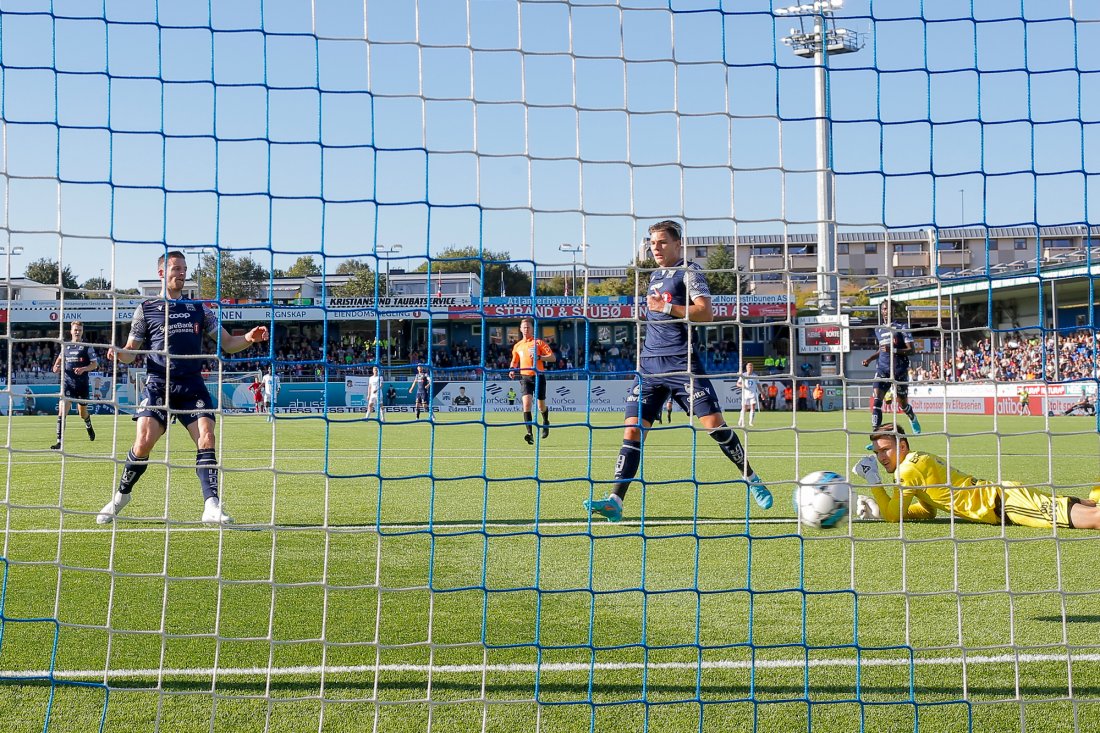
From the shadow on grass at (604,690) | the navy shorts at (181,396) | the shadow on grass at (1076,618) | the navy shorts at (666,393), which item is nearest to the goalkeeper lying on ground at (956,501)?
the navy shorts at (666,393)

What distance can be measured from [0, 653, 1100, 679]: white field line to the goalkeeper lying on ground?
8.78ft

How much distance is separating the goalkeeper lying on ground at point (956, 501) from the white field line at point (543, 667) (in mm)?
2677

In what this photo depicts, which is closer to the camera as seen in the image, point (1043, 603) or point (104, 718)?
point (104, 718)

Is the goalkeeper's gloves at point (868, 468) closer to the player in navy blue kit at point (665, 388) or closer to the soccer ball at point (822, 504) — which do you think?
the player in navy blue kit at point (665, 388)

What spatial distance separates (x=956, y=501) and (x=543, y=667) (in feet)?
14.9

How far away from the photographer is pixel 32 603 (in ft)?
15.9

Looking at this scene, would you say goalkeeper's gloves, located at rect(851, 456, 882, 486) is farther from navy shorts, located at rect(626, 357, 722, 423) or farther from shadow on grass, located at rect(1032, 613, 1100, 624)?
shadow on grass, located at rect(1032, 613, 1100, 624)

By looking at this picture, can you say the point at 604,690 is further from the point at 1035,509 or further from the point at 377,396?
the point at 1035,509

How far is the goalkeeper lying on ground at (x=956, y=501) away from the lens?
682cm

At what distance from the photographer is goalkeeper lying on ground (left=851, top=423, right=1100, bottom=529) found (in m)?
6.82

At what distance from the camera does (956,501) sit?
7262 millimetres

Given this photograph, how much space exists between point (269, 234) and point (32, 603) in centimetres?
236

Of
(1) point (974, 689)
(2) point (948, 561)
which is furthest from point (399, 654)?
(2) point (948, 561)

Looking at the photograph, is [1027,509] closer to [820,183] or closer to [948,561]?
[948,561]
